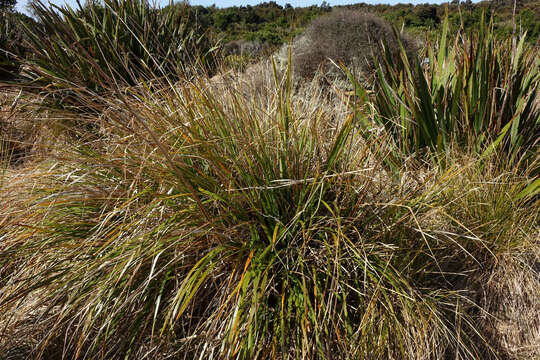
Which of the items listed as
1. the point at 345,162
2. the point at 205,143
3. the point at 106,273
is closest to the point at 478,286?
the point at 345,162

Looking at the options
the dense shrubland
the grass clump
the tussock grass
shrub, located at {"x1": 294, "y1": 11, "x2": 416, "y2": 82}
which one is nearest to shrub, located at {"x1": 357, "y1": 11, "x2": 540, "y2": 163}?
the dense shrubland

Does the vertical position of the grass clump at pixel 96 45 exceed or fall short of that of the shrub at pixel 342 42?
it exceeds it

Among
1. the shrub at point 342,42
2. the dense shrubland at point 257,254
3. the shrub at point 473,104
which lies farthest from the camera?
the shrub at point 342,42

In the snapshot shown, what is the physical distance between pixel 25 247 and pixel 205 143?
3.56 ft

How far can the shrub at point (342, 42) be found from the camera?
728cm

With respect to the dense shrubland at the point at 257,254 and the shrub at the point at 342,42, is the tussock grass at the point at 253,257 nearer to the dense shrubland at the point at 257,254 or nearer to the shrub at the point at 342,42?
the dense shrubland at the point at 257,254

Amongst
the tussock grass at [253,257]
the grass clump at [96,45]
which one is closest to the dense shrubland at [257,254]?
the tussock grass at [253,257]

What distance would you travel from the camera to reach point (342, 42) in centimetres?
751

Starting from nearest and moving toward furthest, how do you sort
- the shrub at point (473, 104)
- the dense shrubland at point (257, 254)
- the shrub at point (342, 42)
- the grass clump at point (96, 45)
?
the dense shrubland at point (257, 254) → the shrub at point (473, 104) → the grass clump at point (96, 45) → the shrub at point (342, 42)

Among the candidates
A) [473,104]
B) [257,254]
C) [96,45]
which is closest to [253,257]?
[257,254]

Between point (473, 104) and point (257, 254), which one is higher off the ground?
point (473, 104)

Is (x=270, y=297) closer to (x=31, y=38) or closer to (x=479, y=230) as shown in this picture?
(x=479, y=230)

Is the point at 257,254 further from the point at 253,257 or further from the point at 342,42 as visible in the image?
the point at 342,42

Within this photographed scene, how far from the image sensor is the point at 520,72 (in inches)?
112
